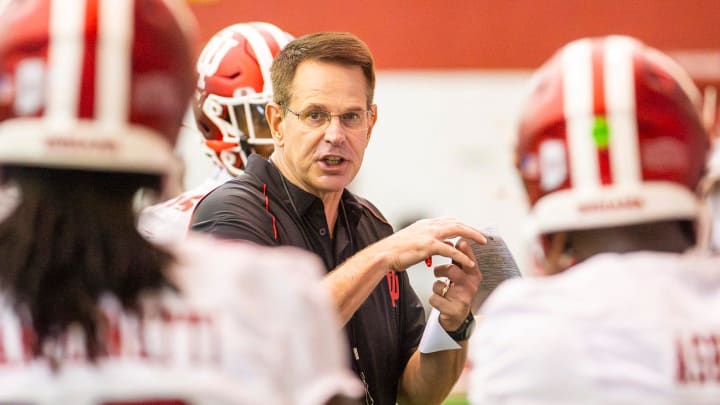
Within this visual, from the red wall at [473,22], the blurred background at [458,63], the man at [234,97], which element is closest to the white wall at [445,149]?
the blurred background at [458,63]

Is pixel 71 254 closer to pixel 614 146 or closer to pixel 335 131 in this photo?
pixel 614 146

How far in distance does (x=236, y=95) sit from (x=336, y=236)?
1068 millimetres

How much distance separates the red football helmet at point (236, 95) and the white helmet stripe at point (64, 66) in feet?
7.24

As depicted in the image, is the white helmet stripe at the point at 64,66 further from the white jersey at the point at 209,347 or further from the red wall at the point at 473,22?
the red wall at the point at 473,22

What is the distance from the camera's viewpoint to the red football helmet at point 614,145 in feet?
5.17

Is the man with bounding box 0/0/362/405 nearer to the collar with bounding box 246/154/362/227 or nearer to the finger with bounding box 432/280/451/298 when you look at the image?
the finger with bounding box 432/280/451/298

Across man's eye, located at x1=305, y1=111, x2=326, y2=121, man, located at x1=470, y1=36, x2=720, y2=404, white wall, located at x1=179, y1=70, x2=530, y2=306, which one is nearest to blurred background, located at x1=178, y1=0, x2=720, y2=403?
white wall, located at x1=179, y1=70, x2=530, y2=306

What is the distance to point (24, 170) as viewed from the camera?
4.64ft

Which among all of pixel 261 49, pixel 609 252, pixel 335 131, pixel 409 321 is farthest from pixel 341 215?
pixel 609 252

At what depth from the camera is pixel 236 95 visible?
375 cm

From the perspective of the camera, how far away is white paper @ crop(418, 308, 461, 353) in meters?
2.73

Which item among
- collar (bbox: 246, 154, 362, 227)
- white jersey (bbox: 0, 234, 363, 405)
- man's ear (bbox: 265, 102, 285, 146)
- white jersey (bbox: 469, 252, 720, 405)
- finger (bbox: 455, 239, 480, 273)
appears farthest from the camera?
man's ear (bbox: 265, 102, 285, 146)

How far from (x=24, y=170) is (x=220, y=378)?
1.22 ft

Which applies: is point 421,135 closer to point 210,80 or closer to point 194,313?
point 210,80
